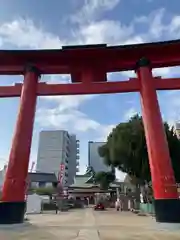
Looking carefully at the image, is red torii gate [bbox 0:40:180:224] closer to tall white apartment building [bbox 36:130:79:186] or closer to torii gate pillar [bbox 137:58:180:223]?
torii gate pillar [bbox 137:58:180:223]

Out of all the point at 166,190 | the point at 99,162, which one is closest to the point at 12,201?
the point at 166,190

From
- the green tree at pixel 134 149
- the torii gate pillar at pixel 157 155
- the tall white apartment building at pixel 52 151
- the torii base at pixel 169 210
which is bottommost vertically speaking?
the torii base at pixel 169 210

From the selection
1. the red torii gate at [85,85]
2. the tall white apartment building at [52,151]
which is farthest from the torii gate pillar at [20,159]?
the tall white apartment building at [52,151]

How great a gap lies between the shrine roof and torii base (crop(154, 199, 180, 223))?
21.3 ft

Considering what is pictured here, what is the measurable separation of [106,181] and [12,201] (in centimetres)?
3399

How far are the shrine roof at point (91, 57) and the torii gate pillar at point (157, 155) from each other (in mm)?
618

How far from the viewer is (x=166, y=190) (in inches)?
413

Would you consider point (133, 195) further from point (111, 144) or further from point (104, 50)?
point (104, 50)

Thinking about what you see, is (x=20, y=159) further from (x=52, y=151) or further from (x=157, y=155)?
(x=52, y=151)

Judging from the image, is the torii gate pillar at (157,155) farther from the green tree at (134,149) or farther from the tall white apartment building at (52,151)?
the tall white apartment building at (52,151)

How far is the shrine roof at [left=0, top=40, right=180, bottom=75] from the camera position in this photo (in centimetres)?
1281

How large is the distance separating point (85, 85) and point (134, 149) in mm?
13409

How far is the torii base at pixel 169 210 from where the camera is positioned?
10289 millimetres

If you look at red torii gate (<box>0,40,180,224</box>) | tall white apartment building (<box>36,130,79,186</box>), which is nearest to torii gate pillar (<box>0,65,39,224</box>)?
red torii gate (<box>0,40,180,224</box>)
